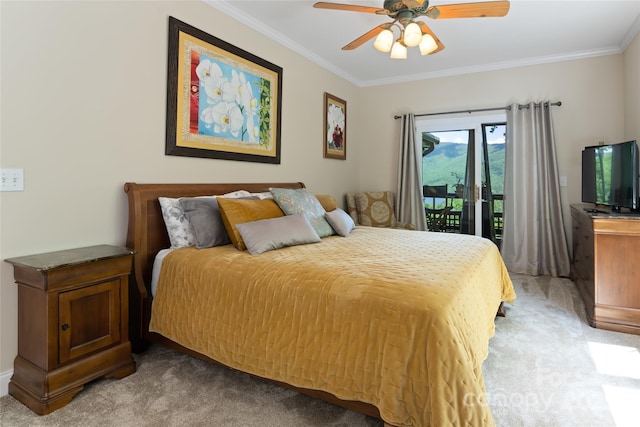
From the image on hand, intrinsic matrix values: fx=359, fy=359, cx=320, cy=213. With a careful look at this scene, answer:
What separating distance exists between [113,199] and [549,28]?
4.09 metres

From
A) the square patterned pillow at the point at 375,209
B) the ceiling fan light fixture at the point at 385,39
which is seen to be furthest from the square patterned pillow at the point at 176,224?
the square patterned pillow at the point at 375,209

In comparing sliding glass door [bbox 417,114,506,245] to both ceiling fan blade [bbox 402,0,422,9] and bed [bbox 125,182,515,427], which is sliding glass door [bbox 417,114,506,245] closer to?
bed [bbox 125,182,515,427]

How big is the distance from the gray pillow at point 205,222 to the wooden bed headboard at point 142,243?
200mm

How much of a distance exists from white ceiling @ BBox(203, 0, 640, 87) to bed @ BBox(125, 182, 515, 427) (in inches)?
75.6

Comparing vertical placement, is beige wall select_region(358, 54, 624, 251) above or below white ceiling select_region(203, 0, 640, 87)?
below

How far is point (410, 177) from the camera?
4.95 m

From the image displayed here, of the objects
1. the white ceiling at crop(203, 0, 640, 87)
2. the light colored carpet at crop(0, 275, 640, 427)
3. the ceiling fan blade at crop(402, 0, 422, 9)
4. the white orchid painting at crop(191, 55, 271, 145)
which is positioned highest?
the white ceiling at crop(203, 0, 640, 87)

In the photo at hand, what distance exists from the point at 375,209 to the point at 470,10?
2.82m

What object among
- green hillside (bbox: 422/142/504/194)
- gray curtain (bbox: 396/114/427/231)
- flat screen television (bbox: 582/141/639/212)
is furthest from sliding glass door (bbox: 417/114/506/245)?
flat screen television (bbox: 582/141/639/212)

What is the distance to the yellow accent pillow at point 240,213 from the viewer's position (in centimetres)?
237

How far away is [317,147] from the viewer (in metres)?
4.38

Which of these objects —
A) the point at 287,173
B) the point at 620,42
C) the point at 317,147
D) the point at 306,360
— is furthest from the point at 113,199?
the point at 620,42

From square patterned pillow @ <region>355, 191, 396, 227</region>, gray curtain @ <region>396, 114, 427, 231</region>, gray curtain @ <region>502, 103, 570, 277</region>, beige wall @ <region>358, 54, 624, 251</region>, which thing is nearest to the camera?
beige wall @ <region>358, 54, 624, 251</region>

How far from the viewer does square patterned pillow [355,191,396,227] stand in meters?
4.79
